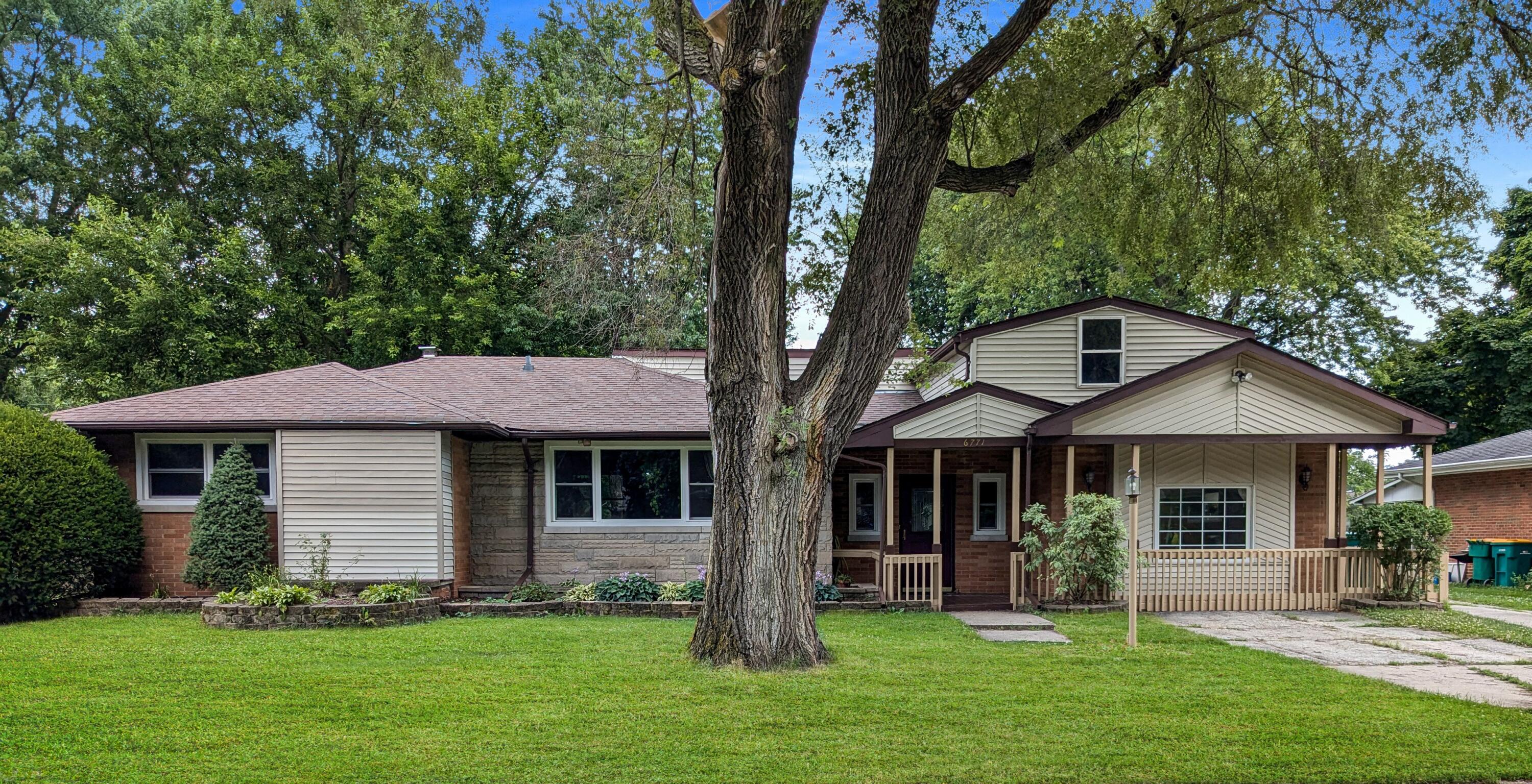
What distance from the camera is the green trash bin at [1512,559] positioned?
54.6 feet

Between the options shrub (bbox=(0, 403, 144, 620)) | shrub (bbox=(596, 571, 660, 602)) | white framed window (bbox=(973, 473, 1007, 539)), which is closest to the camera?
shrub (bbox=(0, 403, 144, 620))

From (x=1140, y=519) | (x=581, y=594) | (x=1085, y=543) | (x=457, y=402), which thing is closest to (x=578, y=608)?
(x=581, y=594)

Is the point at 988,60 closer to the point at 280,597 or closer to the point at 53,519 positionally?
the point at 280,597

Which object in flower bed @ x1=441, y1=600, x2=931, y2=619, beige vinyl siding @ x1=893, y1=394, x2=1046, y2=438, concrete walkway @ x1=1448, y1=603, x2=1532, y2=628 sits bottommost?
concrete walkway @ x1=1448, y1=603, x2=1532, y2=628

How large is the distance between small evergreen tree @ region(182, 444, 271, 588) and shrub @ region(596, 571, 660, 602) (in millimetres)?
4250

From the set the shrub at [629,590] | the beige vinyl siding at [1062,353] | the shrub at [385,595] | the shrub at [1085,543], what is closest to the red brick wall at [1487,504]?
the beige vinyl siding at [1062,353]

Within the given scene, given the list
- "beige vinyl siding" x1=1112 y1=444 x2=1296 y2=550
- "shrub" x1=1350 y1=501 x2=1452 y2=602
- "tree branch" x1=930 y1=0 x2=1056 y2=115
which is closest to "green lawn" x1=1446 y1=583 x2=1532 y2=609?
"shrub" x1=1350 y1=501 x2=1452 y2=602

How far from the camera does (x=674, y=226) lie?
29.8 feet

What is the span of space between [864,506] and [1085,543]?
3.85m

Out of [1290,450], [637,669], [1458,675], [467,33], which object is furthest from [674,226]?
[1290,450]

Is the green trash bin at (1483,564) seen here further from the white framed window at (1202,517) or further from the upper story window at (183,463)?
the upper story window at (183,463)

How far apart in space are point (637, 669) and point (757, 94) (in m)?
4.75

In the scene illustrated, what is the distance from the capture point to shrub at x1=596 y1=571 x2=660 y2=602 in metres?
11.5

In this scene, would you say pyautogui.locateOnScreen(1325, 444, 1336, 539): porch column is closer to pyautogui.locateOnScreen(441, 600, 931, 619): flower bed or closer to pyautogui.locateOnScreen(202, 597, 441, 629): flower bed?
pyautogui.locateOnScreen(441, 600, 931, 619): flower bed
